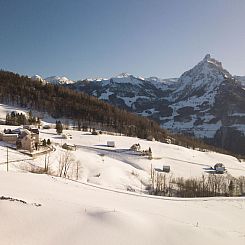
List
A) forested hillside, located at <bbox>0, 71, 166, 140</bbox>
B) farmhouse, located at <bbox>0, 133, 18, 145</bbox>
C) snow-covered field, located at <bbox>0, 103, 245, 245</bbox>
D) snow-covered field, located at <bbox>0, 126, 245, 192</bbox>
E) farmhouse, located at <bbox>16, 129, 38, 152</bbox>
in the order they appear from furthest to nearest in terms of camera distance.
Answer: forested hillside, located at <bbox>0, 71, 166, 140</bbox>
farmhouse, located at <bbox>0, 133, 18, 145</bbox>
farmhouse, located at <bbox>16, 129, 38, 152</bbox>
snow-covered field, located at <bbox>0, 126, 245, 192</bbox>
snow-covered field, located at <bbox>0, 103, 245, 245</bbox>

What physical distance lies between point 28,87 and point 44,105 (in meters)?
20.2

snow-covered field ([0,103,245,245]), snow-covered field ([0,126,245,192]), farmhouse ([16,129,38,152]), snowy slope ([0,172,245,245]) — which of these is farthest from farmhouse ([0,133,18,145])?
snowy slope ([0,172,245,245])

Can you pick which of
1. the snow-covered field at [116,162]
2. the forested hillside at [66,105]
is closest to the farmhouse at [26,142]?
the snow-covered field at [116,162]

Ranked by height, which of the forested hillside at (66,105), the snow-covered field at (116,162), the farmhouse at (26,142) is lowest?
the snow-covered field at (116,162)

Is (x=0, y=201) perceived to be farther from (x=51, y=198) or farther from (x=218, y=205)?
(x=218, y=205)

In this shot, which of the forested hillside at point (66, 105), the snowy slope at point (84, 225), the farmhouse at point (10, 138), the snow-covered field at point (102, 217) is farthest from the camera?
the forested hillside at point (66, 105)

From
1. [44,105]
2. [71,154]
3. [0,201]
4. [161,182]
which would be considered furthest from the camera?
[44,105]

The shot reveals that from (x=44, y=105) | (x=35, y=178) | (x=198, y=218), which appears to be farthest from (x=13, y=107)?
(x=198, y=218)

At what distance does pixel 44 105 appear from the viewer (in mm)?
141750

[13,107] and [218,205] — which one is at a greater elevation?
[13,107]

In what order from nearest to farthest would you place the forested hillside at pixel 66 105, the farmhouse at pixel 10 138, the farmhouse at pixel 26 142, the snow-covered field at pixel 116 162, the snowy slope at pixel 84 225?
1. the snowy slope at pixel 84 225
2. the snow-covered field at pixel 116 162
3. the farmhouse at pixel 26 142
4. the farmhouse at pixel 10 138
5. the forested hillside at pixel 66 105

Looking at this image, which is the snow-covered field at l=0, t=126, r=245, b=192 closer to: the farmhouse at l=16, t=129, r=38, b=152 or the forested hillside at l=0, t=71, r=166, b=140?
the farmhouse at l=16, t=129, r=38, b=152

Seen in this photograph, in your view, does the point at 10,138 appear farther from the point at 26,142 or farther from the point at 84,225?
the point at 84,225

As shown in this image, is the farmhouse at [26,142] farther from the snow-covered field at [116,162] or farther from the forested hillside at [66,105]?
the forested hillside at [66,105]
